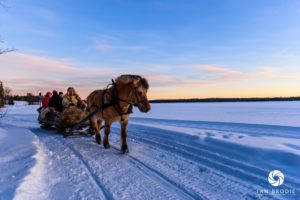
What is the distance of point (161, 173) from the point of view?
5613 mm

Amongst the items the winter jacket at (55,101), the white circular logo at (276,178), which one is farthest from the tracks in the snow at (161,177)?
the winter jacket at (55,101)

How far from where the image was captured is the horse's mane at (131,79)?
7289 millimetres

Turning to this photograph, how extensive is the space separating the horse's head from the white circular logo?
2854mm

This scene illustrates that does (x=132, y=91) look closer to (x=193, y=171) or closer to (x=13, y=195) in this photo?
(x=193, y=171)

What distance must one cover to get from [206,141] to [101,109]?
291cm

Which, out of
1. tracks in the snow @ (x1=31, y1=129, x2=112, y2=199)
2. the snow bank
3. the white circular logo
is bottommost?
tracks in the snow @ (x1=31, y1=129, x2=112, y2=199)

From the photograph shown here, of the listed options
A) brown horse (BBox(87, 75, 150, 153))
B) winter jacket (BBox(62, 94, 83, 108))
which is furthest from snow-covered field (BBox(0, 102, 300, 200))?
winter jacket (BBox(62, 94, 83, 108))

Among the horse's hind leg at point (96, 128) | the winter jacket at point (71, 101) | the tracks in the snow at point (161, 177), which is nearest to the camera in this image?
the tracks in the snow at point (161, 177)

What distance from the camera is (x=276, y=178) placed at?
501 cm

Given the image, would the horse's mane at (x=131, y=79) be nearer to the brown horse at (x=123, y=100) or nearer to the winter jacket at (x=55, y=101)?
the brown horse at (x=123, y=100)

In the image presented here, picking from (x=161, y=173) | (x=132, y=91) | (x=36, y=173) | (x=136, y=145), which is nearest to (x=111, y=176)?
(x=161, y=173)

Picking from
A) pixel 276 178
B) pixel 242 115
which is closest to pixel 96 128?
pixel 276 178

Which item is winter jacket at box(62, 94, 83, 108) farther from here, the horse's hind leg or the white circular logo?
the white circular logo

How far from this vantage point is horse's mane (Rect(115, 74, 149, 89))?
729cm
